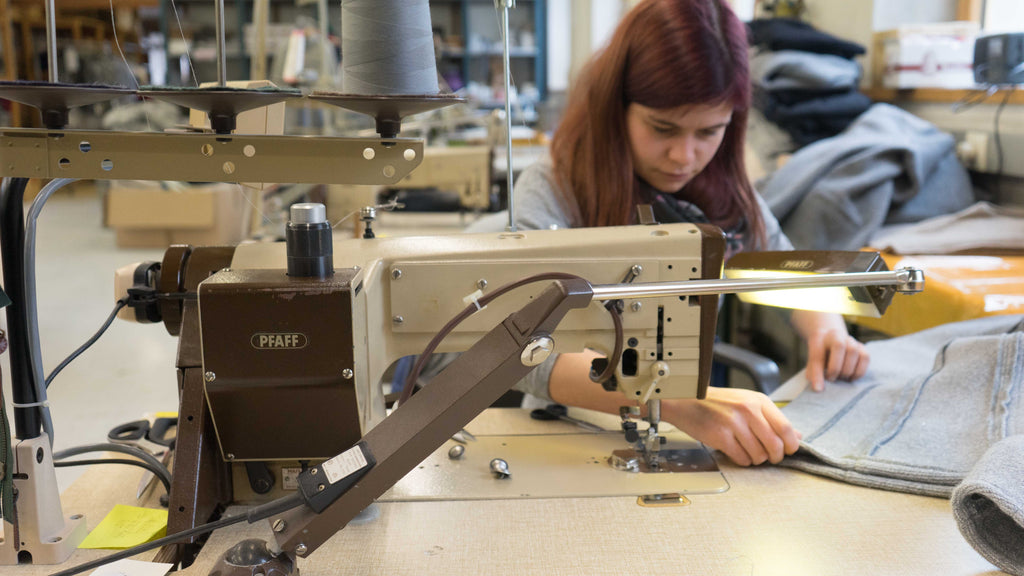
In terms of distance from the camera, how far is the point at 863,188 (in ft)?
7.30

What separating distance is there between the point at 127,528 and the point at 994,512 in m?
0.87

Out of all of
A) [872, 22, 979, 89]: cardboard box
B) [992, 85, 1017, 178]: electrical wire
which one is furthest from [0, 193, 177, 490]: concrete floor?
[872, 22, 979, 89]: cardboard box

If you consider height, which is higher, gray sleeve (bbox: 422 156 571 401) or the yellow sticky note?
gray sleeve (bbox: 422 156 571 401)

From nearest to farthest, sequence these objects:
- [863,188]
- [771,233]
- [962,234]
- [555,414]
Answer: [555,414] < [771,233] < [962,234] < [863,188]

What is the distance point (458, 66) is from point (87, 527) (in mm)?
7567

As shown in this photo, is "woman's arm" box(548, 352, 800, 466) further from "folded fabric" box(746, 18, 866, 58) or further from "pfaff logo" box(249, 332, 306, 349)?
"folded fabric" box(746, 18, 866, 58)

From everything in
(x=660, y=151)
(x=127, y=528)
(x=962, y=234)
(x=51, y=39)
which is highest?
(x=51, y=39)

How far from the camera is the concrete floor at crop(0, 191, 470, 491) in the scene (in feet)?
9.38

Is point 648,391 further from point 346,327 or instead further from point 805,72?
point 805,72

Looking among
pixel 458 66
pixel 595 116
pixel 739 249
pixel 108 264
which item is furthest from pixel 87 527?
pixel 458 66

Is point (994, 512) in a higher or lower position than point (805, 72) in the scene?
lower

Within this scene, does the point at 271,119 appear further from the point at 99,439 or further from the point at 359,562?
the point at 99,439

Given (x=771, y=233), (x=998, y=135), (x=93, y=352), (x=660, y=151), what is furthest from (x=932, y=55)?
(x=93, y=352)

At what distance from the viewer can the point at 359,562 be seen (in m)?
0.83
